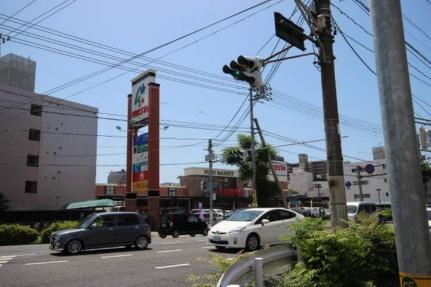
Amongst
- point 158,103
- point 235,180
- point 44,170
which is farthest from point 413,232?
point 235,180

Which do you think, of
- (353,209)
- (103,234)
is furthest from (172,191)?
(103,234)

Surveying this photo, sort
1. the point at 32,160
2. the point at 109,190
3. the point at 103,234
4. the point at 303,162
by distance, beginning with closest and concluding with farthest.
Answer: the point at 103,234 < the point at 32,160 < the point at 109,190 < the point at 303,162

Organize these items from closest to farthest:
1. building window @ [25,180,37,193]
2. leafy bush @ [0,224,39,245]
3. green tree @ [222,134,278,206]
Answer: leafy bush @ [0,224,39,245] < green tree @ [222,134,278,206] < building window @ [25,180,37,193]

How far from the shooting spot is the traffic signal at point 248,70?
9852 millimetres

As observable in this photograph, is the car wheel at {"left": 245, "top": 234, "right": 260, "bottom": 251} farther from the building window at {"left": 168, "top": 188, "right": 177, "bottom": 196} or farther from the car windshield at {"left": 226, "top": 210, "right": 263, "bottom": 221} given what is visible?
the building window at {"left": 168, "top": 188, "right": 177, "bottom": 196}

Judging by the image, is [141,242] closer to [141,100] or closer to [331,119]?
[331,119]

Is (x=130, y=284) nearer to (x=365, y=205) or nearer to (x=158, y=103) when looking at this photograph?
(x=365, y=205)

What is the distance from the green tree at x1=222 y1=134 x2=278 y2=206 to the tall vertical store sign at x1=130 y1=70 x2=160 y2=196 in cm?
778

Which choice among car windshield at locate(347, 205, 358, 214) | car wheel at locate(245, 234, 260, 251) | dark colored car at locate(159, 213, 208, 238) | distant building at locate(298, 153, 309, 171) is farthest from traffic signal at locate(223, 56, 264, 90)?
distant building at locate(298, 153, 309, 171)

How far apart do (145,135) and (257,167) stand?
11.3 m

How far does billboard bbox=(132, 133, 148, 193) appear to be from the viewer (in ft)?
127

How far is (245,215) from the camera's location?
52.0 ft

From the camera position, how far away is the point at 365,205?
2694 cm

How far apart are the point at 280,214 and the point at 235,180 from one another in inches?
2072
